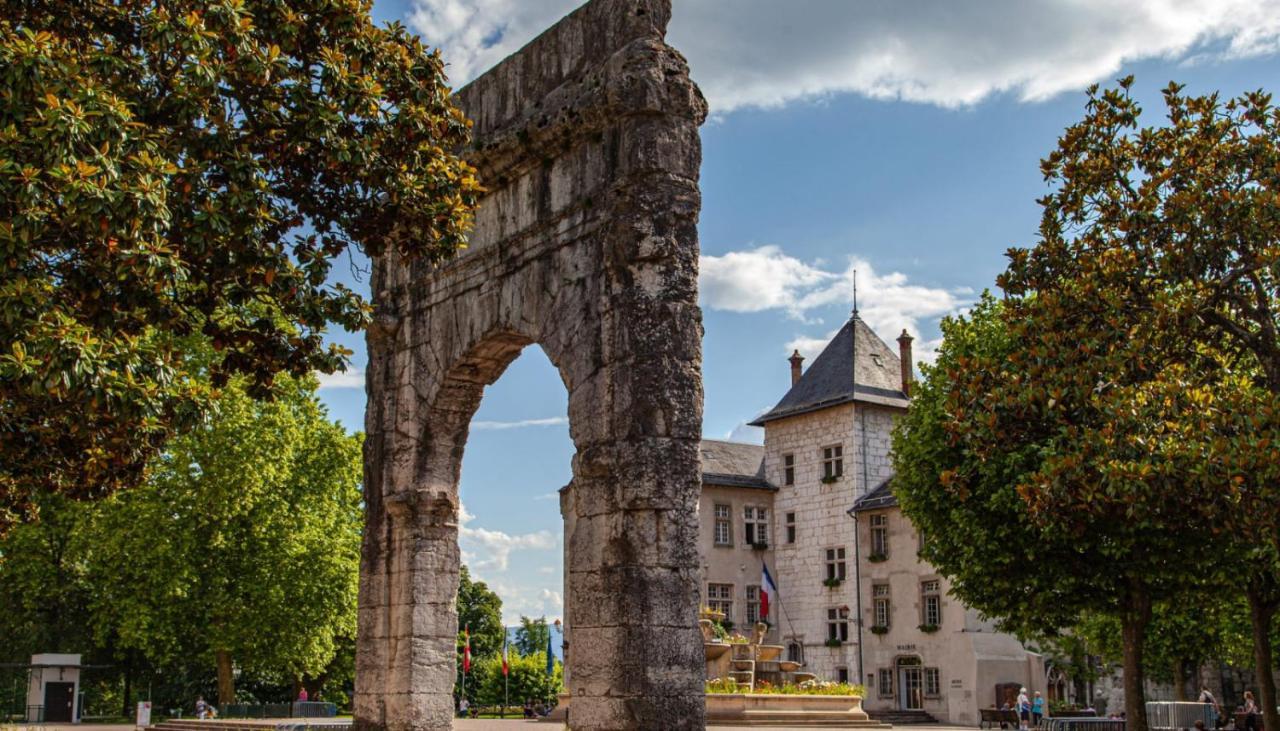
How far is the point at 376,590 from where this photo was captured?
14.3 m

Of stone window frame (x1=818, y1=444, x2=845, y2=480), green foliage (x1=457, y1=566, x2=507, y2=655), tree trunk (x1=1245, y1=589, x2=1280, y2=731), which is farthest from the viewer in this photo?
green foliage (x1=457, y1=566, x2=507, y2=655)

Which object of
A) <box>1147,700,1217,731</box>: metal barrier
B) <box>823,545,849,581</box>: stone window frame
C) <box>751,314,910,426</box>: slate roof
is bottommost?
<box>1147,700,1217,731</box>: metal barrier

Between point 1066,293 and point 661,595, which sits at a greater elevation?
point 1066,293

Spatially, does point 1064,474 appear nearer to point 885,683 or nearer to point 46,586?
point 885,683

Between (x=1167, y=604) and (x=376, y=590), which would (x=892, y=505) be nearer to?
(x=1167, y=604)

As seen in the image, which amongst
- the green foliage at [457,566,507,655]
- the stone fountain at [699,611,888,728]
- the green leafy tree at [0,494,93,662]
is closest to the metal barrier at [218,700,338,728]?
the green leafy tree at [0,494,93,662]

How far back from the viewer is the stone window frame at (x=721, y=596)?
132 feet

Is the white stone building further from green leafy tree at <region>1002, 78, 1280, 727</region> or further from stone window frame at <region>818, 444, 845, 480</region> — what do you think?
green leafy tree at <region>1002, 78, 1280, 727</region>

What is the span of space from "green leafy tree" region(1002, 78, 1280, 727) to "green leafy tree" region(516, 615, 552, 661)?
53.3 m

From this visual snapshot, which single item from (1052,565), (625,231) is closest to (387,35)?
(625,231)

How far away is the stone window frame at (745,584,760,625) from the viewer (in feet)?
136

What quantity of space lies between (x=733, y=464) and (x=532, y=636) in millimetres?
28560

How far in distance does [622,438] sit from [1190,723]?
66.7 ft

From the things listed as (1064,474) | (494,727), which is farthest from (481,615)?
(1064,474)
